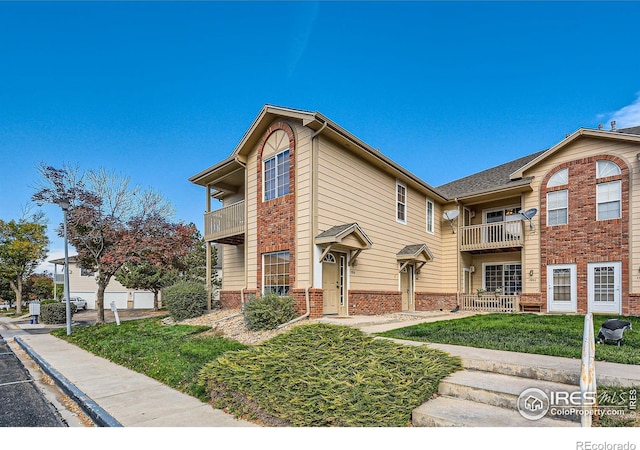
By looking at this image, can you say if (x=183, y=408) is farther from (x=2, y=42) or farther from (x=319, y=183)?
(x=2, y=42)

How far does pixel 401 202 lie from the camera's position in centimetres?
1609

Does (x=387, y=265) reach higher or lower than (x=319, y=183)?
lower

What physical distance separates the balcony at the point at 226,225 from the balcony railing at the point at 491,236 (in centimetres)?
1041

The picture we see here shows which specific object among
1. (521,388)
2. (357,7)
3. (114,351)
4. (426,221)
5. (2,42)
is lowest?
(114,351)

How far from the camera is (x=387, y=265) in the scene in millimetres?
14641

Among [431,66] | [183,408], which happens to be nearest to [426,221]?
[431,66]

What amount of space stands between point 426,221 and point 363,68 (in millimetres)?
8500

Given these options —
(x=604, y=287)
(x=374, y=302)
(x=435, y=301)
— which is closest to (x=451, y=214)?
(x=435, y=301)

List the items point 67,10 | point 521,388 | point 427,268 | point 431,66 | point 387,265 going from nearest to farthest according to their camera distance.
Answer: point 521,388
point 67,10
point 431,66
point 387,265
point 427,268

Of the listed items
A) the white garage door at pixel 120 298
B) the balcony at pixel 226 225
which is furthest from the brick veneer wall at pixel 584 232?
the white garage door at pixel 120 298

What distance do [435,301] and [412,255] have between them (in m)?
4.09

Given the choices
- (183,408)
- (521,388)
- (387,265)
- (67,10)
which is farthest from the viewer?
(387,265)

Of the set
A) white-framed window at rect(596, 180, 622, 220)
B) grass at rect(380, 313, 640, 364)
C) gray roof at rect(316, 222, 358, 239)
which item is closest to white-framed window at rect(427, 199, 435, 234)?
white-framed window at rect(596, 180, 622, 220)

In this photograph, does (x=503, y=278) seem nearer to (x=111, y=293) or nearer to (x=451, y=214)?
(x=451, y=214)
